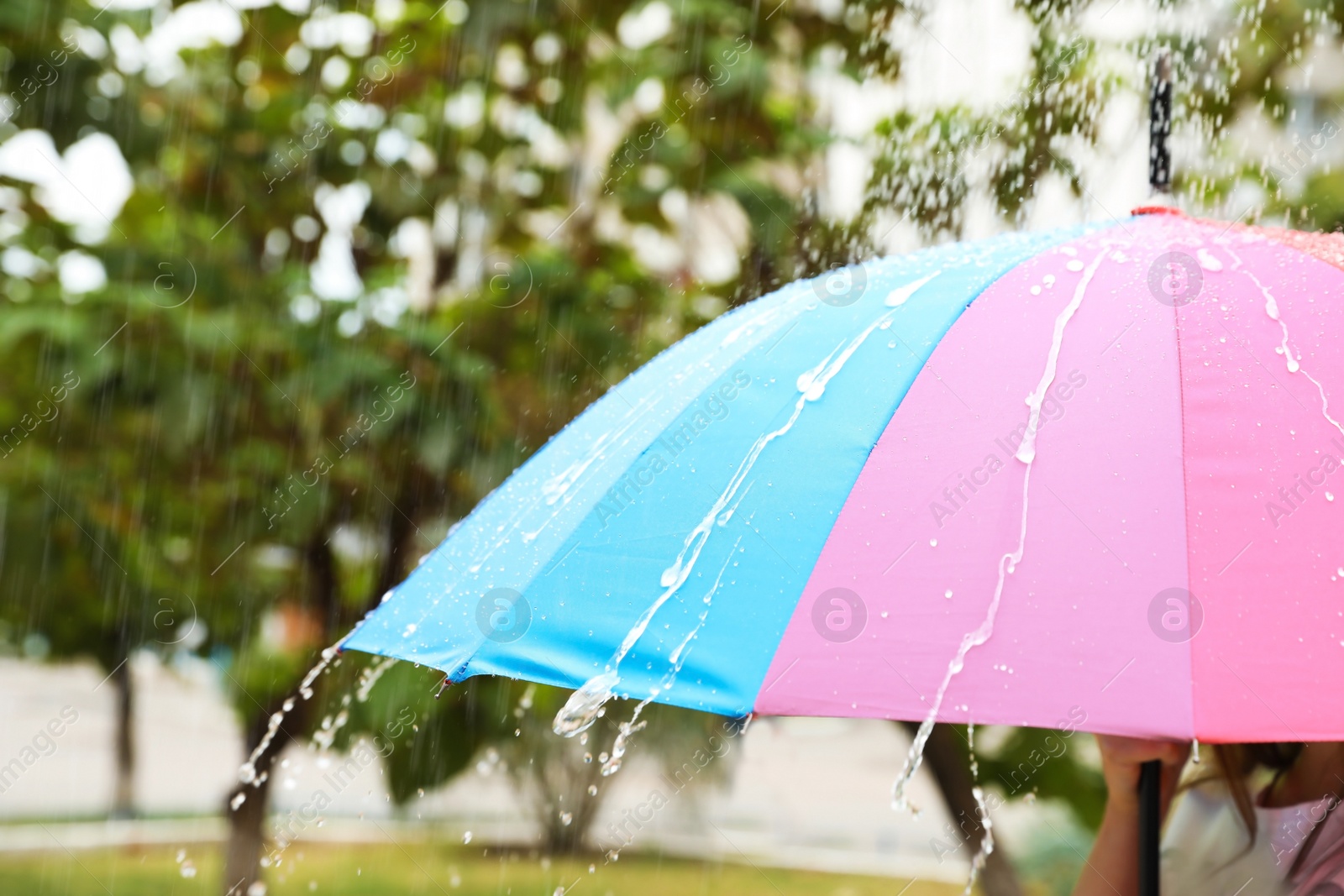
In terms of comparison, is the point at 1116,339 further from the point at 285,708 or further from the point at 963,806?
the point at 963,806

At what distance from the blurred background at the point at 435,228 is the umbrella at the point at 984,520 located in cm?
224

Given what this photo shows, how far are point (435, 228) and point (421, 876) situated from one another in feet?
24.9

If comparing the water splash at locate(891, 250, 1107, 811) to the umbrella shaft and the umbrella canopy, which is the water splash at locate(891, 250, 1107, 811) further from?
the umbrella shaft

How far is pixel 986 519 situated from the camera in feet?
4.54

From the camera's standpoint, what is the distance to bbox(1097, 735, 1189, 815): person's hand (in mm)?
1730

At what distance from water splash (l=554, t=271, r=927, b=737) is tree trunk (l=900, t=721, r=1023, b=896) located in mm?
2761

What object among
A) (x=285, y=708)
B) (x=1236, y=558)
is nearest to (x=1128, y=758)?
(x=1236, y=558)

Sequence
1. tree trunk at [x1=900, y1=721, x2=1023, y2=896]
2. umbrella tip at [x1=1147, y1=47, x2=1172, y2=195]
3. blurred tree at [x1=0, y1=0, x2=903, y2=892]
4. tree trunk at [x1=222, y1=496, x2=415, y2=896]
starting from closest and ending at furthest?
1. umbrella tip at [x1=1147, y1=47, x2=1172, y2=195]
2. blurred tree at [x1=0, y1=0, x2=903, y2=892]
3. tree trunk at [x1=900, y1=721, x2=1023, y2=896]
4. tree trunk at [x1=222, y1=496, x2=415, y2=896]

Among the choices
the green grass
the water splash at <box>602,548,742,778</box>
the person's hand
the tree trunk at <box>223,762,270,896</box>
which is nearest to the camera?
the water splash at <box>602,548,742,778</box>

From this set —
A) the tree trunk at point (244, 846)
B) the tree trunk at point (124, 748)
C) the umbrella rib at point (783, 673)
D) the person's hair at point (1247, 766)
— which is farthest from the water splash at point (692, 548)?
the tree trunk at point (124, 748)

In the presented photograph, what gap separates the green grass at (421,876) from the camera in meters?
9.25

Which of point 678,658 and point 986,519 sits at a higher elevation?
point 986,519

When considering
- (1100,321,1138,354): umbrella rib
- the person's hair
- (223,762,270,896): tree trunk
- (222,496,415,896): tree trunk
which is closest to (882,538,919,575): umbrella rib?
(1100,321,1138,354): umbrella rib

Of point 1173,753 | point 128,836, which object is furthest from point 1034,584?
point 128,836
